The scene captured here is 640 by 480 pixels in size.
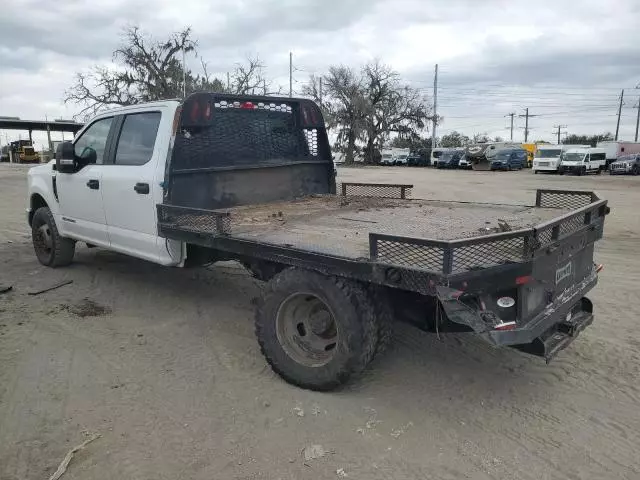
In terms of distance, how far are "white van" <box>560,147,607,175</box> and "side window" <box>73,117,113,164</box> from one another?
3828 cm

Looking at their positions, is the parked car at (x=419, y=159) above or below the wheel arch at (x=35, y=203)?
below

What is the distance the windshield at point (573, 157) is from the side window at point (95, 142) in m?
38.5

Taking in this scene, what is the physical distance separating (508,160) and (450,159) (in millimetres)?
6261

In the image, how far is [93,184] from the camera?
5.52 m

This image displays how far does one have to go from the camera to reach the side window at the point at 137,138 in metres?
4.92

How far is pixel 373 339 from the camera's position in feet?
10.7

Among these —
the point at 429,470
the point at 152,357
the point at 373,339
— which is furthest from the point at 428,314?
the point at 152,357

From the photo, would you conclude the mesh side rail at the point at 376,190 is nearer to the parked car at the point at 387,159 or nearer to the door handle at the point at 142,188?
the door handle at the point at 142,188

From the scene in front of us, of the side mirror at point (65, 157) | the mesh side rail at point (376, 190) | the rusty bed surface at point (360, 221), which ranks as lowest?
the rusty bed surface at point (360, 221)

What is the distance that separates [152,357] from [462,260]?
2.63 metres

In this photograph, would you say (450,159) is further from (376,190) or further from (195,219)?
(195,219)

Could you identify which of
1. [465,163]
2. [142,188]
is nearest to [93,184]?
[142,188]

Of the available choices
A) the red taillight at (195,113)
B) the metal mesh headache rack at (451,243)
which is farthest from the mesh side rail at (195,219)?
the red taillight at (195,113)

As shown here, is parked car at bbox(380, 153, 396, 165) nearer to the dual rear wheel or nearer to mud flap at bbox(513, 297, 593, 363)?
mud flap at bbox(513, 297, 593, 363)
